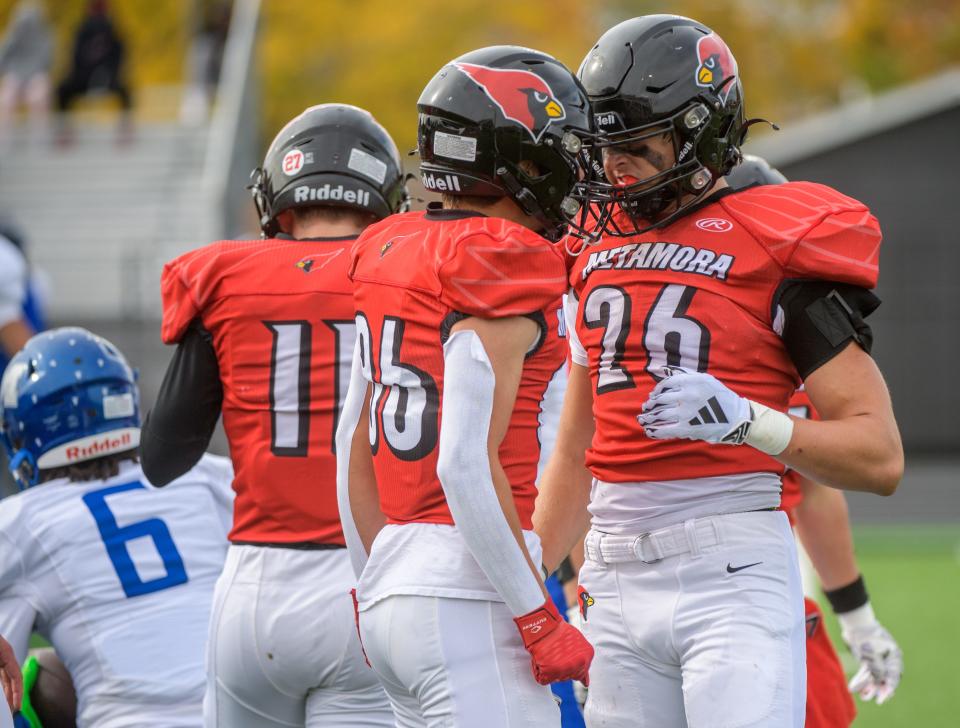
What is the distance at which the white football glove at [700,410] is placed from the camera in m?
2.85

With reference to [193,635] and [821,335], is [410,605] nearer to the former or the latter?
[821,335]

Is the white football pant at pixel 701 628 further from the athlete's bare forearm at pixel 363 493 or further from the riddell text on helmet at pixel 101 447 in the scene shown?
the riddell text on helmet at pixel 101 447

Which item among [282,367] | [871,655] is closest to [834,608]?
[871,655]

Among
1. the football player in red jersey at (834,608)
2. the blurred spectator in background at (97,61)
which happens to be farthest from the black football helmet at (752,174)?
the blurred spectator in background at (97,61)

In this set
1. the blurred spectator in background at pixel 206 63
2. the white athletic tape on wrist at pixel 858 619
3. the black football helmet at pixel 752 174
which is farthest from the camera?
the blurred spectator in background at pixel 206 63

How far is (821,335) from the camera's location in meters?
2.97

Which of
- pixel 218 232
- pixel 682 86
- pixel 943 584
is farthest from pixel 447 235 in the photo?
pixel 218 232

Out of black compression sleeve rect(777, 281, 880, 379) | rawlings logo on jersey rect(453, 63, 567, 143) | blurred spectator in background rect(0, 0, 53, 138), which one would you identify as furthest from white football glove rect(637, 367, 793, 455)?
blurred spectator in background rect(0, 0, 53, 138)

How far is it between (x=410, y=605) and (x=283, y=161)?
4.91 ft

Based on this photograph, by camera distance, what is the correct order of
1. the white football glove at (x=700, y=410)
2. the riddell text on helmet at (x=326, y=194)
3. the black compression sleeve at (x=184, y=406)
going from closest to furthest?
the white football glove at (x=700, y=410) → the black compression sleeve at (x=184, y=406) → the riddell text on helmet at (x=326, y=194)

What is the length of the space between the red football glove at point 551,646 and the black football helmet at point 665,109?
95cm

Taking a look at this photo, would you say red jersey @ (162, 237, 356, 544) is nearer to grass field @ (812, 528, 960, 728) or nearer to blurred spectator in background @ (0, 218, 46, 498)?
blurred spectator in background @ (0, 218, 46, 498)

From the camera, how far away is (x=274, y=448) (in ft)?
11.6

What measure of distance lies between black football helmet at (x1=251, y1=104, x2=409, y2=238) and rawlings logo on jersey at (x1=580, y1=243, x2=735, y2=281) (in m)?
0.76
